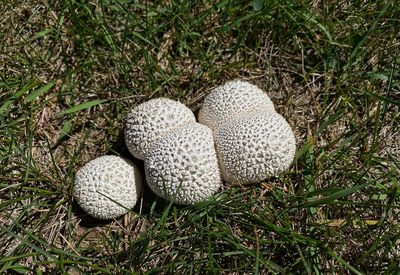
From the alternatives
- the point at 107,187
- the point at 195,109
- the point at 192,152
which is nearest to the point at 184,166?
the point at 192,152

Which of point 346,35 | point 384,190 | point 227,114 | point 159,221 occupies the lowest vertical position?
point 159,221

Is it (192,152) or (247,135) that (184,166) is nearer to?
(192,152)

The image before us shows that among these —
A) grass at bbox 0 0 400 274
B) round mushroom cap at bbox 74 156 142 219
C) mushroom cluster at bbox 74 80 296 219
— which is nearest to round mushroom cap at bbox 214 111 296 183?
mushroom cluster at bbox 74 80 296 219

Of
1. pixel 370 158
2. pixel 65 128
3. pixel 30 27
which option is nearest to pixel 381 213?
pixel 370 158

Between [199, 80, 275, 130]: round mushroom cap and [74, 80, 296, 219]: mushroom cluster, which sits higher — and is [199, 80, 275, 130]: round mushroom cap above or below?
above

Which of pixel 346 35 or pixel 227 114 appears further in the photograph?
pixel 346 35

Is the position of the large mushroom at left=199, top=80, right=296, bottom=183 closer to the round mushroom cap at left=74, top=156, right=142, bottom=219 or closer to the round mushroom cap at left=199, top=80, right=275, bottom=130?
the round mushroom cap at left=199, top=80, right=275, bottom=130

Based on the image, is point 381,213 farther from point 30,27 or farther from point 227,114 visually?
point 30,27
